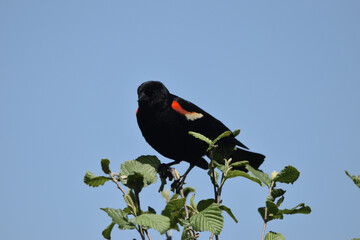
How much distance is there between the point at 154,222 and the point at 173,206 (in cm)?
26

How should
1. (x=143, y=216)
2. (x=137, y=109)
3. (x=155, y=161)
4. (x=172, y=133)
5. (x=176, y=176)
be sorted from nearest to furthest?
(x=143, y=216) → (x=155, y=161) → (x=176, y=176) → (x=172, y=133) → (x=137, y=109)

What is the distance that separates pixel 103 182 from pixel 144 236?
37cm

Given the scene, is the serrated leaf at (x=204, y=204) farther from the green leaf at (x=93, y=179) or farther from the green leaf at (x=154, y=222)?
the green leaf at (x=93, y=179)

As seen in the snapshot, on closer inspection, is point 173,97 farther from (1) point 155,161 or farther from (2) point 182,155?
(1) point 155,161

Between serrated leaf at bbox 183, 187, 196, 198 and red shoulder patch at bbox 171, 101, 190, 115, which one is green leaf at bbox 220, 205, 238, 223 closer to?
serrated leaf at bbox 183, 187, 196, 198

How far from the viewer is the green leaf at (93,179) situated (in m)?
2.01

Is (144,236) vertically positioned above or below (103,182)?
below

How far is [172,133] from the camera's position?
3.64m

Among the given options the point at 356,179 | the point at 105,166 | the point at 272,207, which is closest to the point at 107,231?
the point at 105,166

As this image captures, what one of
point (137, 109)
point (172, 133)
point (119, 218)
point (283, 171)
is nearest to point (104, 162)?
point (119, 218)

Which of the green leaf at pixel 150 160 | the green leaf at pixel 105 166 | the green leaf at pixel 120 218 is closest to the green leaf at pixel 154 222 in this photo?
the green leaf at pixel 120 218

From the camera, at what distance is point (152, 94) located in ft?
12.7

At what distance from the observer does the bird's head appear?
3787 millimetres

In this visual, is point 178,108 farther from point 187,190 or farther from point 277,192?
point 277,192
